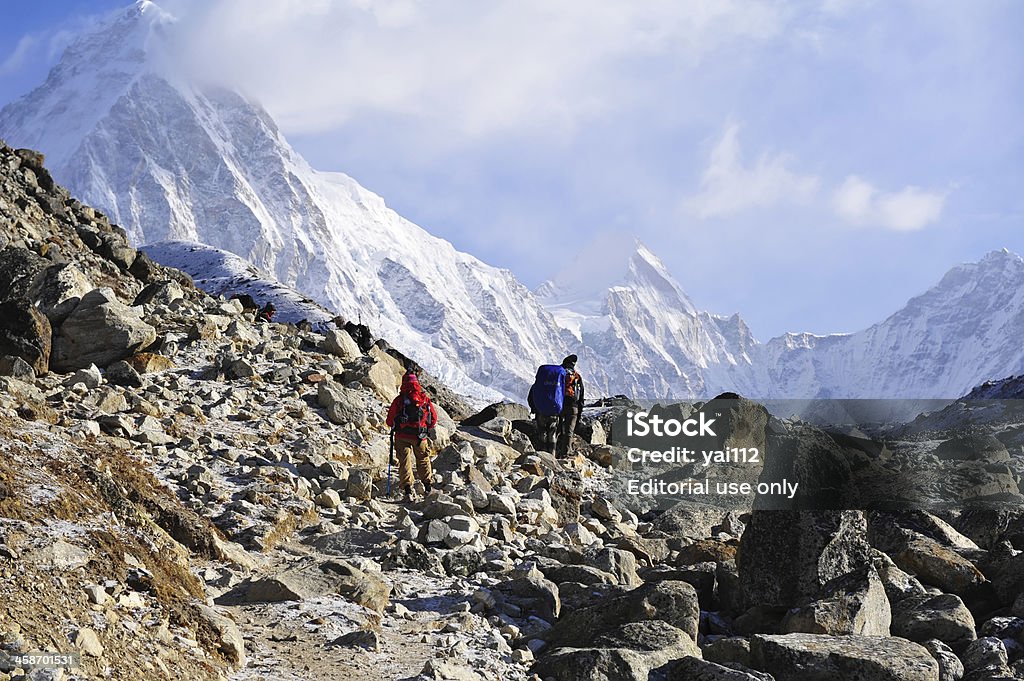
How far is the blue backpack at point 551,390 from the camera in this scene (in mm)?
19766

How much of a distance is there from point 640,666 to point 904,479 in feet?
29.7

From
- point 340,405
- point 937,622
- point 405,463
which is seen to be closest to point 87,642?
point 937,622

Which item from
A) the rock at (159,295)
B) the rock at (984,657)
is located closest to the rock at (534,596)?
the rock at (984,657)

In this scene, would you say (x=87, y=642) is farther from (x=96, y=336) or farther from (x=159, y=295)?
(x=159, y=295)

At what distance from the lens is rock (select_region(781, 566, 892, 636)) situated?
8703 mm

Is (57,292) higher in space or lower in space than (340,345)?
lower

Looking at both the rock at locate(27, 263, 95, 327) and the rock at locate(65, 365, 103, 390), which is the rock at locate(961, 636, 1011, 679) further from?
the rock at locate(27, 263, 95, 327)

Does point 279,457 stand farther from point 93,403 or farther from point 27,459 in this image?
point 27,459

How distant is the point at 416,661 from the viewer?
26.1 ft

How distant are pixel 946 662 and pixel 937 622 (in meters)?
1.14

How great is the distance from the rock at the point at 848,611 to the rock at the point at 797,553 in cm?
27

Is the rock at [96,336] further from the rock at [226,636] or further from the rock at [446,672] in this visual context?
the rock at [446,672]

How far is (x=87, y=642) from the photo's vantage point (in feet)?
20.3

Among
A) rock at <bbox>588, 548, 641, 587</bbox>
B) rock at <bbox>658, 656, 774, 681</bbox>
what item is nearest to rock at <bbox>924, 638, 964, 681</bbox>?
rock at <bbox>658, 656, 774, 681</bbox>
